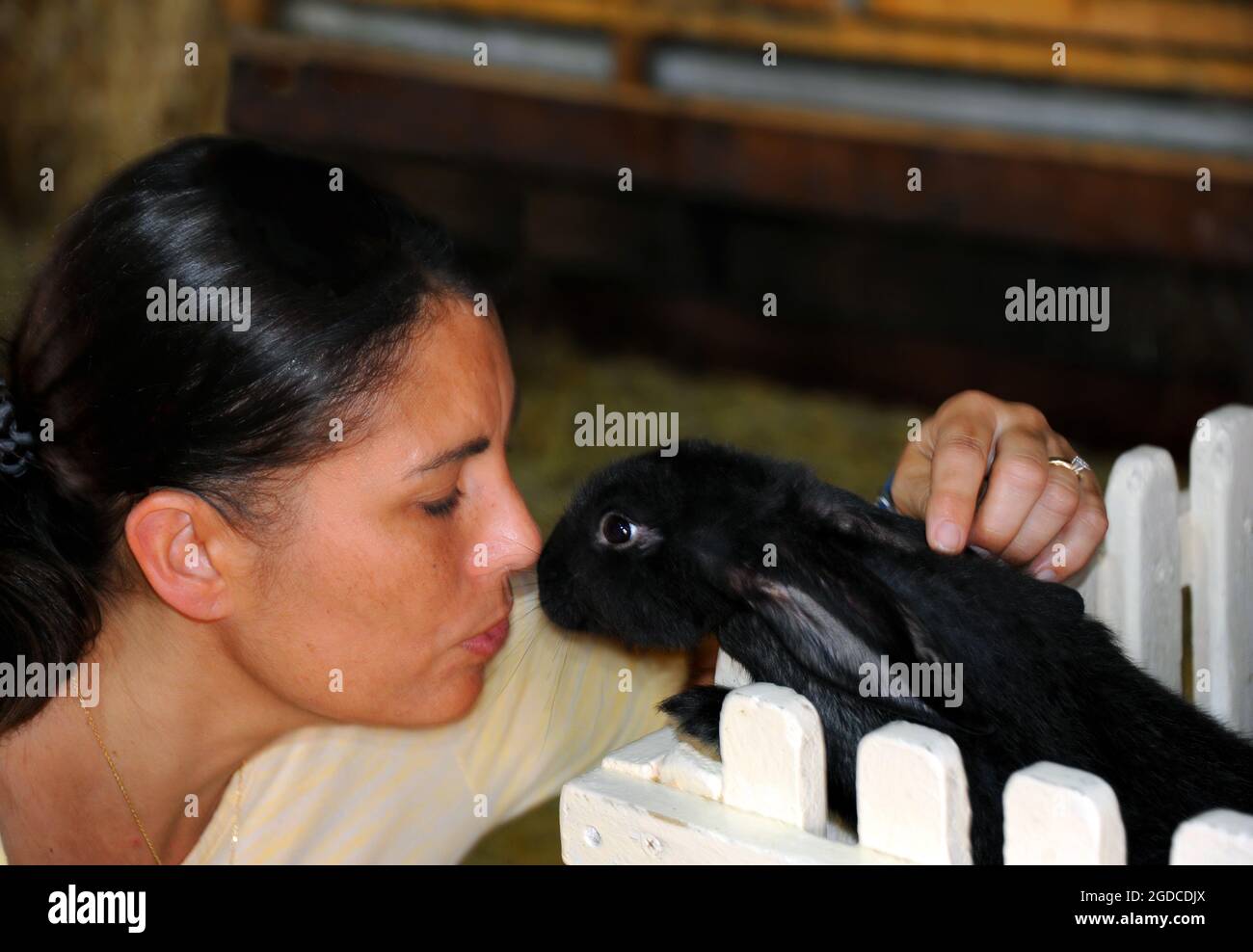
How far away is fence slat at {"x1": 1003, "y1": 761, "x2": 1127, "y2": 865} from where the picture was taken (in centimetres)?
120

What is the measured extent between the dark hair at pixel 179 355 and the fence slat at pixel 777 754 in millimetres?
636

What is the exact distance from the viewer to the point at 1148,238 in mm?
4336

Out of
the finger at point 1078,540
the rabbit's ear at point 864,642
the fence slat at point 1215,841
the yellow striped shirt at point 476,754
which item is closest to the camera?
the fence slat at point 1215,841

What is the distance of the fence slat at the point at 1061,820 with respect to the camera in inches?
47.3

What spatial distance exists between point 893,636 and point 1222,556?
0.65 meters

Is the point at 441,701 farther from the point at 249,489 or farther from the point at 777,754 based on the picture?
the point at 777,754

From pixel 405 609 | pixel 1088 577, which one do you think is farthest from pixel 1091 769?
pixel 405 609

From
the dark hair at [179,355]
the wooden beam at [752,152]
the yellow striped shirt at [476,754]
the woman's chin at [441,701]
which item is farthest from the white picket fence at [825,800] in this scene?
the wooden beam at [752,152]

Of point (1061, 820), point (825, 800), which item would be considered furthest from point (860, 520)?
point (1061, 820)

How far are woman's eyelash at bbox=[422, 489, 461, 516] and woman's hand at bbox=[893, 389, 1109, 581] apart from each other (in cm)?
56

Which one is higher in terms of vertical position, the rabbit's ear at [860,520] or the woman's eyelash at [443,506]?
the woman's eyelash at [443,506]

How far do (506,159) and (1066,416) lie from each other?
2157 mm

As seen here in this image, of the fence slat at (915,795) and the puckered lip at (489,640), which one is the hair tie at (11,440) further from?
the fence slat at (915,795)

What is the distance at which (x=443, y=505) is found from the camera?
5.99 feet
